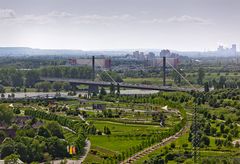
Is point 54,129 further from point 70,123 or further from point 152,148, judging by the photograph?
point 152,148

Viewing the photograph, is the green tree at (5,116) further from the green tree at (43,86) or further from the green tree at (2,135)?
the green tree at (43,86)

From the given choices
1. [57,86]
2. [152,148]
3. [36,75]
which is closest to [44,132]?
[152,148]

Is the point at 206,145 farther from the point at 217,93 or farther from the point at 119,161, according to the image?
the point at 217,93

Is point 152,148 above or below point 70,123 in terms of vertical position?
below

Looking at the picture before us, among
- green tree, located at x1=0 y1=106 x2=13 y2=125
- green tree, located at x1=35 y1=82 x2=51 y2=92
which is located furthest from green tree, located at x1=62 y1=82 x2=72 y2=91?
green tree, located at x1=0 y1=106 x2=13 y2=125

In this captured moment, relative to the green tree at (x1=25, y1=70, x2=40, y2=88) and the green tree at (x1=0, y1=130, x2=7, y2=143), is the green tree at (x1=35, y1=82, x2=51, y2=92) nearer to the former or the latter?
the green tree at (x1=25, y1=70, x2=40, y2=88)

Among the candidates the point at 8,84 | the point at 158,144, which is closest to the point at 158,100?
the point at 158,144

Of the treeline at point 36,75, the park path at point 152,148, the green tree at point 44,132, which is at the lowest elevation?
the park path at point 152,148

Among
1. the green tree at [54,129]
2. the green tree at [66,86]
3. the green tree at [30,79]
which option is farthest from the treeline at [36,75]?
the green tree at [54,129]

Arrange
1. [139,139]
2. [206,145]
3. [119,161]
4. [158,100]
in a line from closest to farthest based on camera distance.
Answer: [119,161], [206,145], [139,139], [158,100]

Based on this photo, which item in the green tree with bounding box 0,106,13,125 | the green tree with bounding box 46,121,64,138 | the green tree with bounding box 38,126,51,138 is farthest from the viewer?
the green tree with bounding box 0,106,13,125

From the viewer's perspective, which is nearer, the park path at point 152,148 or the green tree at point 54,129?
the park path at point 152,148
